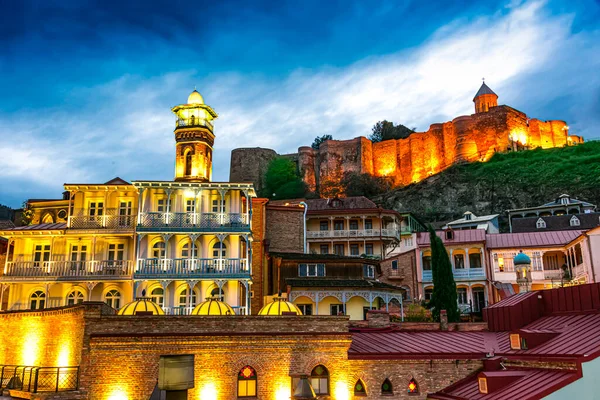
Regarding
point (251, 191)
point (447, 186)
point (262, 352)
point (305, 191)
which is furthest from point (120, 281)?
point (305, 191)

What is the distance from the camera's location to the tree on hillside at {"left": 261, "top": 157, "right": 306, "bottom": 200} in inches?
3324

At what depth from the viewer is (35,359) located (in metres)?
20.8

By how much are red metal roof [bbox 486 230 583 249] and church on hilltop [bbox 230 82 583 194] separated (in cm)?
3684

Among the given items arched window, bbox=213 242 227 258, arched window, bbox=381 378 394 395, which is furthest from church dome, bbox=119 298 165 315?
arched window, bbox=213 242 227 258

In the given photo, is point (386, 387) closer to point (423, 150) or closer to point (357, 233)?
point (357, 233)

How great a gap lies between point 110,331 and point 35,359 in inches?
196

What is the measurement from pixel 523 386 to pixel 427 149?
71.6 meters

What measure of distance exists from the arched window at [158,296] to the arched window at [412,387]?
50.3 ft

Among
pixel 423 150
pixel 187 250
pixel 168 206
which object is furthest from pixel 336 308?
pixel 423 150

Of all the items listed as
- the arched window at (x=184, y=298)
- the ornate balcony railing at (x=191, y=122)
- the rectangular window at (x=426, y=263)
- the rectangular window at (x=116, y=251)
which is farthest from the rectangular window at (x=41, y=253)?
the rectangular window at (x=426, y=263)

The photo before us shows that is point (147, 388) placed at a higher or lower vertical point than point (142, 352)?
lower

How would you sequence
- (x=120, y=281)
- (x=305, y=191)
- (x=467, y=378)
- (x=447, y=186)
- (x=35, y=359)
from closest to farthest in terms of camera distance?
(x=467, y=378) < (x=35, y=359) < (x=120, y=281) < (x=447, y=186) < (x=305, y=191)

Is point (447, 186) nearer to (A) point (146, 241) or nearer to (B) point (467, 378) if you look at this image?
(A) point (146, 241)

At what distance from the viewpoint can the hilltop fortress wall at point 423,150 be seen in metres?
80.1
